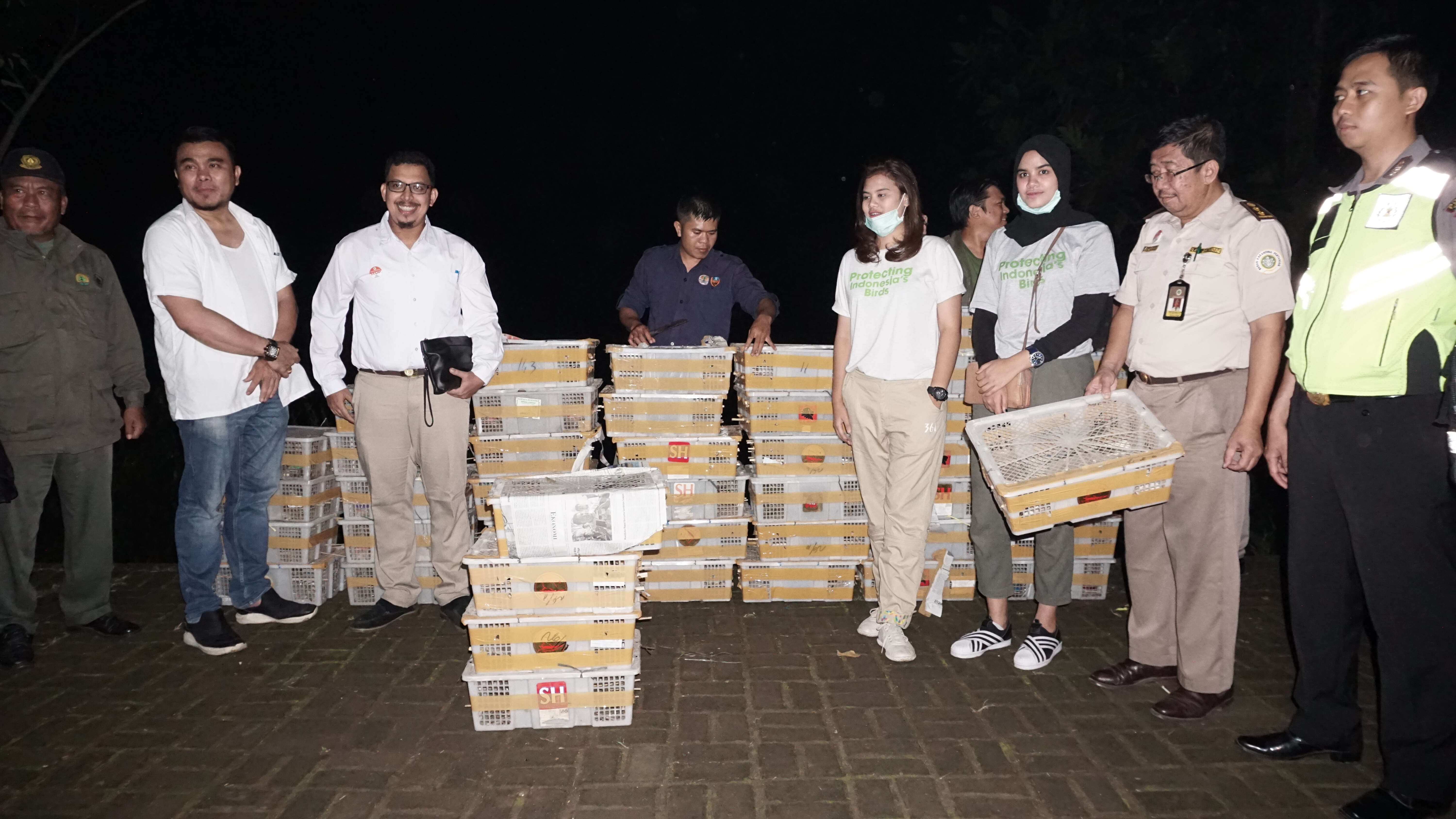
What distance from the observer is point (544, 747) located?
11.1 ft

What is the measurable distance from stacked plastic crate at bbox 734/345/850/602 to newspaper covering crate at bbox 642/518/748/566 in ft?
0.33

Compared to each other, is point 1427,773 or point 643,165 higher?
point 643,165

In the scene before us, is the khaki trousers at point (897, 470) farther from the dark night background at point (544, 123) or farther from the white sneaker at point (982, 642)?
the dark night background at point (544, 123)

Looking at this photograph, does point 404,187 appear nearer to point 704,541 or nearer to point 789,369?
point 789,369

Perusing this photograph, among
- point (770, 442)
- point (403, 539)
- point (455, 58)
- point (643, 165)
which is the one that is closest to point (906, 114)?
point (643, 165)

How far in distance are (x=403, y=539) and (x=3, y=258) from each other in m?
2.46

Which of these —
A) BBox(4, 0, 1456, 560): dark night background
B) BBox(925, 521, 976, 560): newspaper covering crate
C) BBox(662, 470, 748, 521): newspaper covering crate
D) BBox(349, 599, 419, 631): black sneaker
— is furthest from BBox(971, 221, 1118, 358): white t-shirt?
BBox(4, 0, 1456, 560): dark night background

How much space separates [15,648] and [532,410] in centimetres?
287

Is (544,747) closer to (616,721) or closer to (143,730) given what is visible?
(616,721)

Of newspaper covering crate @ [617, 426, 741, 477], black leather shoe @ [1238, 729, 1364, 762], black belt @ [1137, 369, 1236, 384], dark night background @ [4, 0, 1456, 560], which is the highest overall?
dark night background @ [4, 0, 1456, 560]

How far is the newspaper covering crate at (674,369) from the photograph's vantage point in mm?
4875

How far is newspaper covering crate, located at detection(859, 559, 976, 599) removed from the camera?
16.4ft

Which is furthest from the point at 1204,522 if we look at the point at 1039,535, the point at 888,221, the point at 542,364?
the point at 542,364

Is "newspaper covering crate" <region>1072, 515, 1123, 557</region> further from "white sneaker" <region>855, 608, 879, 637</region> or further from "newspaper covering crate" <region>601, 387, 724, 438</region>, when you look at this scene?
"newspaper covering crate" <region>601, 387, 724, 438</region>
